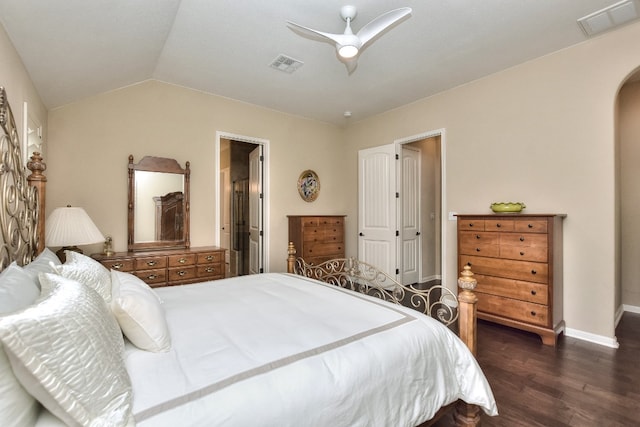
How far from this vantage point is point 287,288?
2121mm

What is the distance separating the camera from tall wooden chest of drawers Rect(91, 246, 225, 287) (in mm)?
3025

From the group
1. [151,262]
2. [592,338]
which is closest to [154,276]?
[151,262]

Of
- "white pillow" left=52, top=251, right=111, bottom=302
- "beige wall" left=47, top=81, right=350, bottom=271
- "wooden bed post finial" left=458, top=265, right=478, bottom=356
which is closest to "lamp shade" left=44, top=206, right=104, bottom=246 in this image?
"beige wall" left=47, top=81, right=350, bottom=271

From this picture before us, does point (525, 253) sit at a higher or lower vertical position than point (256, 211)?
lower

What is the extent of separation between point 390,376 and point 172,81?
3.93 meters

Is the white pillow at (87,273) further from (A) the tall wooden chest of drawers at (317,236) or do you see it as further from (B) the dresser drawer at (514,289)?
(B) the dresser drawer at (514,289)

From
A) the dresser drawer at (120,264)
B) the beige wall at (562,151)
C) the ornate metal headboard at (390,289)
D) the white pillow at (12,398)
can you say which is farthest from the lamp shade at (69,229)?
the beige wall at (562,151)

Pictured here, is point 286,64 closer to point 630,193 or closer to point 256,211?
point 256,211

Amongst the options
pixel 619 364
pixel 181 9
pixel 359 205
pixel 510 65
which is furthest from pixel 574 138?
pixel 181 9

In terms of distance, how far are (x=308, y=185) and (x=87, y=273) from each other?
381cm

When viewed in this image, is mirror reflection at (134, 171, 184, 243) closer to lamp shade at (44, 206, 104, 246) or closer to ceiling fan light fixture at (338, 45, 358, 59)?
lamp shade at (44, 206, 104, 246)

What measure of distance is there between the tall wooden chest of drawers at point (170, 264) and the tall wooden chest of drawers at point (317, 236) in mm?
1262

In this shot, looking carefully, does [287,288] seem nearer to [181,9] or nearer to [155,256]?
[155,256]

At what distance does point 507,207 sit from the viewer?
316 centimetres
